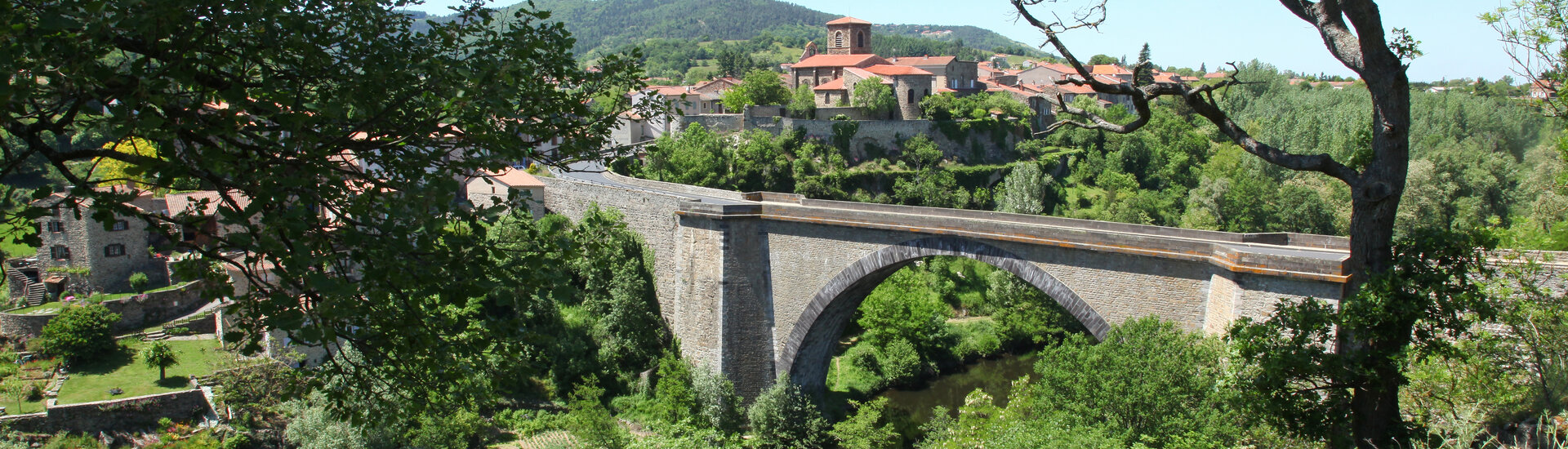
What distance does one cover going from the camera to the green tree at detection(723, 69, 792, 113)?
46688 millimetres

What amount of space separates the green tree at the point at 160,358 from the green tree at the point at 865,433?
16148 millimetres

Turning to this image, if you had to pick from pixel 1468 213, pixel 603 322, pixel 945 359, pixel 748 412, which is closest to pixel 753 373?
pixel 748 412

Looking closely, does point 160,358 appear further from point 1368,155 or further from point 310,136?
point 1368,155

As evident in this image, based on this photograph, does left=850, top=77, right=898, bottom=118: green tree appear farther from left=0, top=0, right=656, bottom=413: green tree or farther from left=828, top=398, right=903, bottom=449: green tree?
left=0, top=0, right=656, bottom=413: green tree

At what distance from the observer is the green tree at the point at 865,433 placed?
66.8ft

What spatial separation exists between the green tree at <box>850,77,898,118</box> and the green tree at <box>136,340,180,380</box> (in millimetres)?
34368

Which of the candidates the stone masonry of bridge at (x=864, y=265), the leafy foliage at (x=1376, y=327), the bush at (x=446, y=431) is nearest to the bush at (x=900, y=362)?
the stone masonry of bridge at (x=864, y=265)

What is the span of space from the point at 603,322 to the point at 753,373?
4709mm

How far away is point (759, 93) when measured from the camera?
46688 mm

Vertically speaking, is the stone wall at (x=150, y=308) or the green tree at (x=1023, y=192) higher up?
the green tree at (x=1023, y=192)

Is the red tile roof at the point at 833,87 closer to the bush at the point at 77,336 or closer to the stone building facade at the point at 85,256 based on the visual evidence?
the stone building facade at the point at 85,256

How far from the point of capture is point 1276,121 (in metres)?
56.8

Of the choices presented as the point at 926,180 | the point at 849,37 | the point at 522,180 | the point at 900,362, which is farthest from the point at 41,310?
the point at 849,37

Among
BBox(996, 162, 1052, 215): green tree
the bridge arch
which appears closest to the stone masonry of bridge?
the bridge arch
